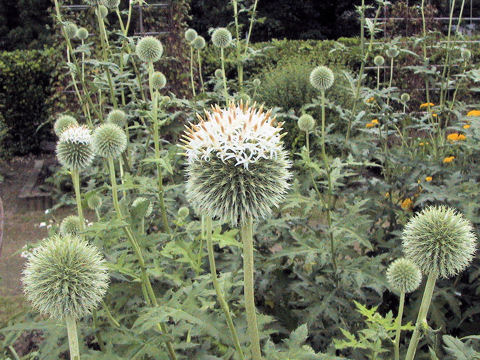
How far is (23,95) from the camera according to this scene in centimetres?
921

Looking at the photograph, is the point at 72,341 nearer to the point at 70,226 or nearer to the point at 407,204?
the point at 70,226

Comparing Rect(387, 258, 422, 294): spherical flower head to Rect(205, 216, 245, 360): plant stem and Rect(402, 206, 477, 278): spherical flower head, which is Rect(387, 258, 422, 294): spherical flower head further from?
Rect(205, 216, 245, 360): plant stem

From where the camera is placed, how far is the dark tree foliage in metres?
17.9

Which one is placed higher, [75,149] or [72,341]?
[75,149]

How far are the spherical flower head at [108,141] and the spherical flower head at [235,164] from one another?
85 centimetres

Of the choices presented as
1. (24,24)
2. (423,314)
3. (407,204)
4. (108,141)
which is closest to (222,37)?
(407,204)

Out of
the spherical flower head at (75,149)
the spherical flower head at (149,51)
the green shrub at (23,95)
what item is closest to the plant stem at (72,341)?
the spherical flower head at (75,149)

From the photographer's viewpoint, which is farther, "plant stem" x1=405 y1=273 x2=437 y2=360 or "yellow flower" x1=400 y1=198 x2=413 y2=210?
"yellow flower" x1=400 y1=198 x2=413 y2=210

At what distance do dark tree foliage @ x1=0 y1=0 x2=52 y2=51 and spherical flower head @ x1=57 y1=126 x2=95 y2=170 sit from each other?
54.5ft

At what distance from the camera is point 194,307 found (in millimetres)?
1652

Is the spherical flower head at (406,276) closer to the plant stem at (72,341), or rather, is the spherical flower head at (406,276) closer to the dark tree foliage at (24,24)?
the plant stem at (72,341)

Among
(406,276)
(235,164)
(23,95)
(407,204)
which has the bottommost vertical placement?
(23,95)

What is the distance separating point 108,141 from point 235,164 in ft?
3.50

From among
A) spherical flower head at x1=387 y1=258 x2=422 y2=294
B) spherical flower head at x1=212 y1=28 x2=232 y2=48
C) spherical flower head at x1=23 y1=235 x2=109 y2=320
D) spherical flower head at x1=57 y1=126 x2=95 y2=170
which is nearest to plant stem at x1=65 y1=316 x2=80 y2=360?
spherical flower head at x1=23 y1=235 x2=109 y2=320
